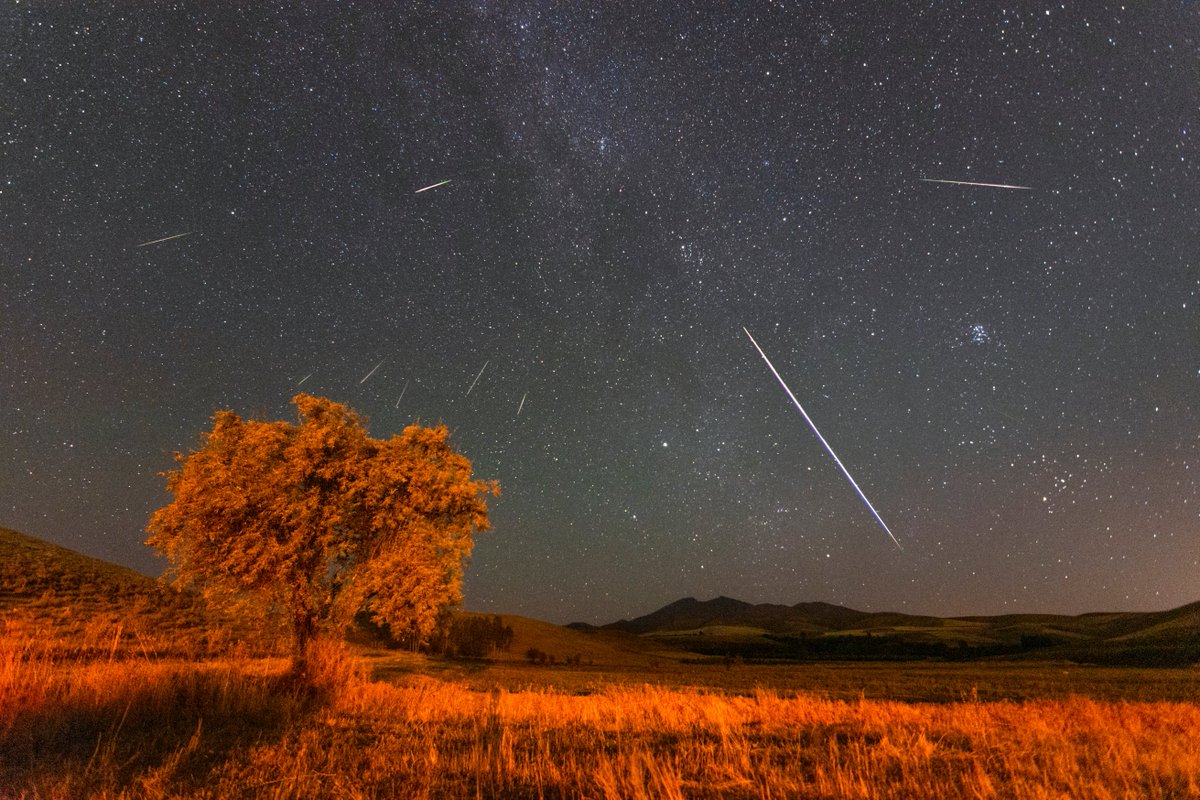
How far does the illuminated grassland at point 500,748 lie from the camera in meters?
6.18

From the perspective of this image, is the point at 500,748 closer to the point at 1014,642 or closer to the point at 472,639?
the point at 472,639

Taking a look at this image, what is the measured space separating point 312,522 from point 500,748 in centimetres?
1541

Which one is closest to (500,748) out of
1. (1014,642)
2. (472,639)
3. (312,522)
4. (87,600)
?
(312,522)

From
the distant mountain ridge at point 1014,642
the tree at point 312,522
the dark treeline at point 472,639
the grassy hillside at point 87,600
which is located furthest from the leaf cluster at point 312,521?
the distant mountain ridge at point 1014,642

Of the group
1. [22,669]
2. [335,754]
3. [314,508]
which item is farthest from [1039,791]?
[314,508]

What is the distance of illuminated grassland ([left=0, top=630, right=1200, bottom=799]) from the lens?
6.18 m

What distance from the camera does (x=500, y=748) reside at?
24.7 ft

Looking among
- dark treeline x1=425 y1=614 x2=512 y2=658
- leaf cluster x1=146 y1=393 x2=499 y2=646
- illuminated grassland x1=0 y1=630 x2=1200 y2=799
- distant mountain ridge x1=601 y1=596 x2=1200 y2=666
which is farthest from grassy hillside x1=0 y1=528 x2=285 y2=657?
distant mountain ridge x1=601 y1=596 x2=1200 y2=666

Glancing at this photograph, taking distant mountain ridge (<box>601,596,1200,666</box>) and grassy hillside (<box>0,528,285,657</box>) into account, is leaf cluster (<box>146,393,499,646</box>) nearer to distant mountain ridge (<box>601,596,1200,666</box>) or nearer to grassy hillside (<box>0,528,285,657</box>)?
→ grassy hillside (<box>0,528,285,657</box>)

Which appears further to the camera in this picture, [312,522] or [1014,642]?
[1014,642]

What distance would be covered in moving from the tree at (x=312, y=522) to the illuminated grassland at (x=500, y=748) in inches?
318

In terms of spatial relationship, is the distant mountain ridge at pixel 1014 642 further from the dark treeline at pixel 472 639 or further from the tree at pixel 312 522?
the tree at pixel 312 522

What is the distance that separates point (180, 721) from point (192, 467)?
13999mm

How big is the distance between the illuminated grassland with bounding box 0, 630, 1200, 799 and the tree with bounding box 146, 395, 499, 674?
808cm
